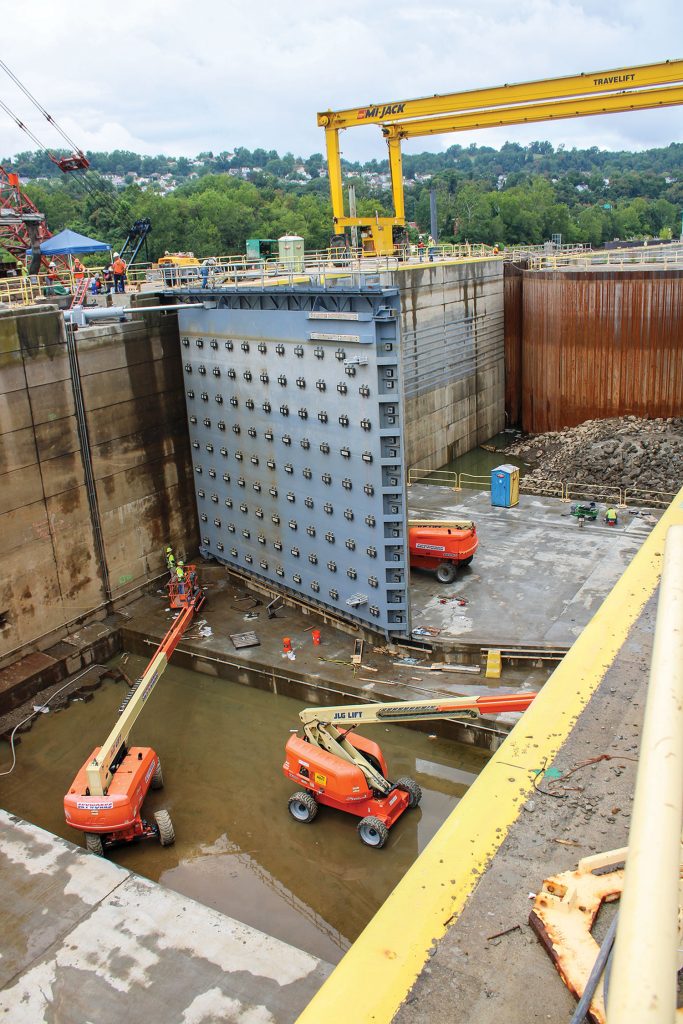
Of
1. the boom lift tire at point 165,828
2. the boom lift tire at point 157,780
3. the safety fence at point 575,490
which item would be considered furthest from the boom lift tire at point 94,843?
the safety fence at point 575,490

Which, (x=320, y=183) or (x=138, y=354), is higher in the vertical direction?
(x=320, y=183)

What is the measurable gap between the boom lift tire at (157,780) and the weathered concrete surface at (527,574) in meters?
6.58

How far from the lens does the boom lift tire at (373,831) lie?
14.0m

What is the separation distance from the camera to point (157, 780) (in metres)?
15.9

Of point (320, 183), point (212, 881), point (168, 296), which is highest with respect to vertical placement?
point (320, 183)

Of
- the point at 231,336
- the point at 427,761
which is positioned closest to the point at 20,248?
the point at 231,336

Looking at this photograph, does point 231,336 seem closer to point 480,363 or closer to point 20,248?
point 20,248

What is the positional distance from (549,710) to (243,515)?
1614 cm

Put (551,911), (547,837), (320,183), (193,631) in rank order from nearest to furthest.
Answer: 1. (551,911)
2. (547,837)
3. (193,631)
4. (320,183)

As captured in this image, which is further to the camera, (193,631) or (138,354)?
(138,354)

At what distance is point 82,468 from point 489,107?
28.9m

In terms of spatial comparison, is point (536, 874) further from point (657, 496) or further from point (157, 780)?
point (657, 496)

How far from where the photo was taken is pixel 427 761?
16547 mm

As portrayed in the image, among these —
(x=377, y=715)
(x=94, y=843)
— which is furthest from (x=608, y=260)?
(x=94, y=843)
